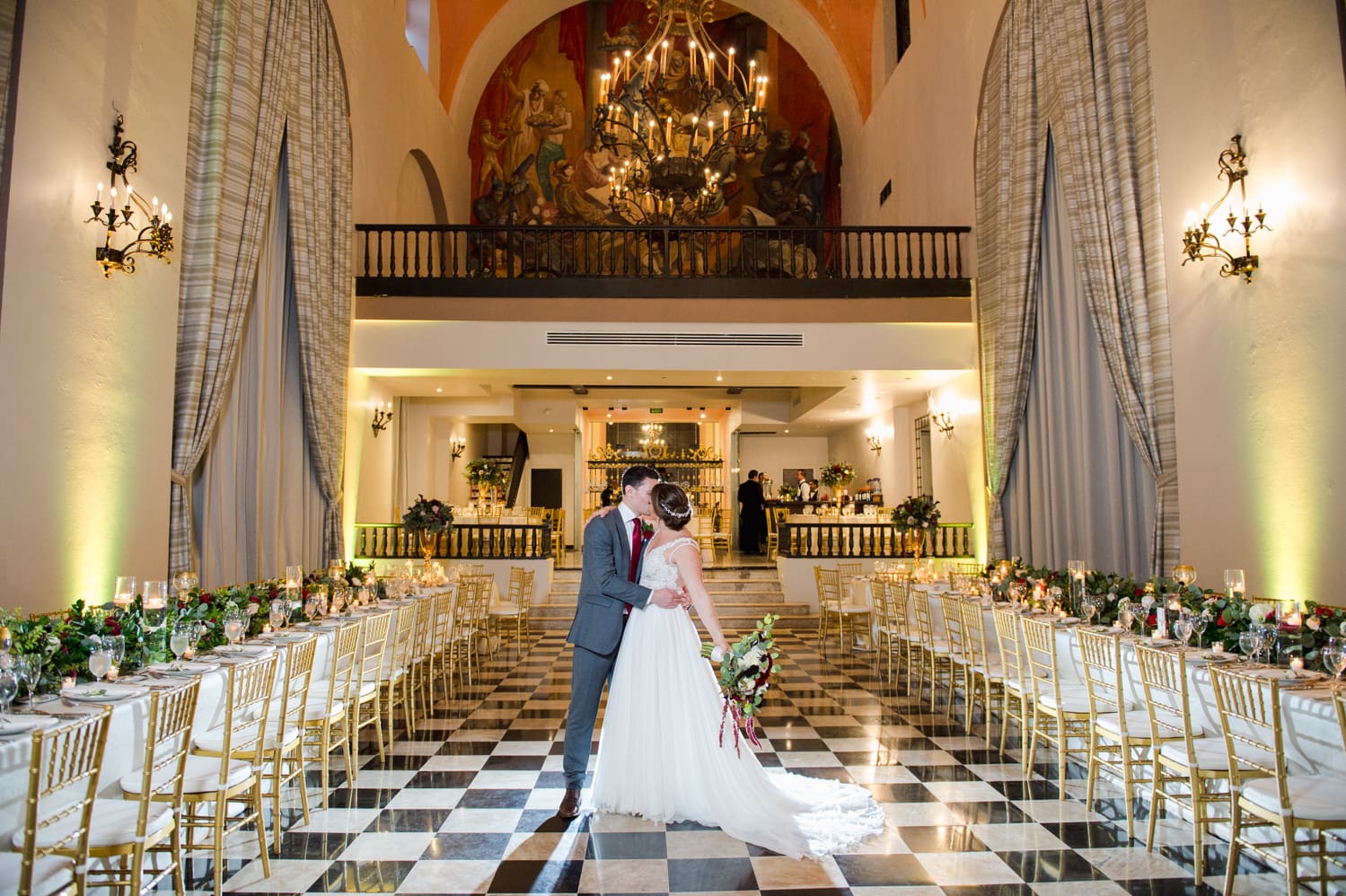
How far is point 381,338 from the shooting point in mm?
11312

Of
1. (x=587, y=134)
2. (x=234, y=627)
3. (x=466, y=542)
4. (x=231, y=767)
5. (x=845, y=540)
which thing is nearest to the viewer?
(x=231, y=767)

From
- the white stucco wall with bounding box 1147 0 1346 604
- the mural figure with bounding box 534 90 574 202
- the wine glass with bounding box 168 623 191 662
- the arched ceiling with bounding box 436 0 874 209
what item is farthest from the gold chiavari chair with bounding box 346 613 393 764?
the mural figure with bounding box 534 90 574 202

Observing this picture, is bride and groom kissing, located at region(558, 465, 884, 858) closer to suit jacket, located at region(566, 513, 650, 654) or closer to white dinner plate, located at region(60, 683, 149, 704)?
suit jacket, located at region(566, 513, 650, 654)

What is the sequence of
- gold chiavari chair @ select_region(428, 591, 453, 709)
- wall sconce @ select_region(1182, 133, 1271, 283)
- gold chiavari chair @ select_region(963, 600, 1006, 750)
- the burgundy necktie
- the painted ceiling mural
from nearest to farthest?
the burgundy necktie
wall sconce @ select_region(1182, 133, 1271, 283)
gold chiavari chair @ select_region(963, 600, 1006, 750)
gold chiavari chair @ select_region(428, 591, 453, 709)
the painted ceiling mural

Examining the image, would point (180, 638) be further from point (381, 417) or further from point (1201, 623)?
point (381, 417)

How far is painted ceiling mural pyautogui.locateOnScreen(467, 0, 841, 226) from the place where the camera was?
17.7 meters

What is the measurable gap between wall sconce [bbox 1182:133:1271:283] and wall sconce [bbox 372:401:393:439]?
31.7 feet

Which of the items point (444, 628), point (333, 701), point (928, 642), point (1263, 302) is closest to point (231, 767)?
point (333, 701)

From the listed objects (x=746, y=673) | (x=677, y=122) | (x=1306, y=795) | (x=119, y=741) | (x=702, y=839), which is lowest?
(x=702, y=839)

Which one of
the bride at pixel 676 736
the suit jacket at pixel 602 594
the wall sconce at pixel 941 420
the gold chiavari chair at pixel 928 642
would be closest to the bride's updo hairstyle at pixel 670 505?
the bride at pixel 676 736

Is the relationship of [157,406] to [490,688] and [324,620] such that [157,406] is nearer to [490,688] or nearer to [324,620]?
[324,620]

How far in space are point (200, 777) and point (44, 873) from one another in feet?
3.17

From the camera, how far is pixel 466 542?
11.9 meters

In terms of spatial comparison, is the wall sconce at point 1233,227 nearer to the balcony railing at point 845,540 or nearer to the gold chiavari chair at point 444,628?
the gold chiavari chair at point 444,628
